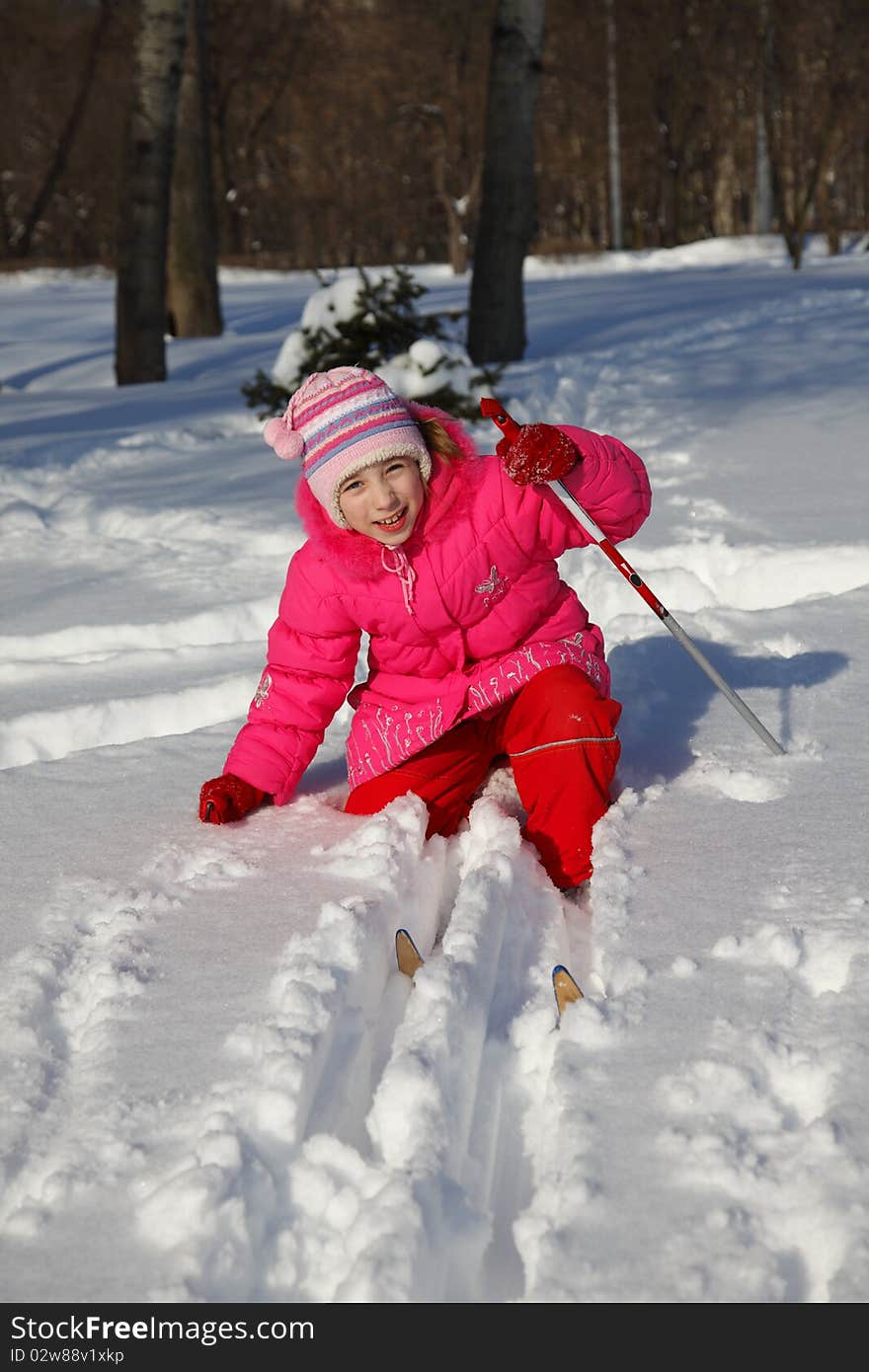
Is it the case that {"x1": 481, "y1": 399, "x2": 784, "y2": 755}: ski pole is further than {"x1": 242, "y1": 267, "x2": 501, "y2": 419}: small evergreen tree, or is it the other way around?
{"x1": 242, "y1": 267, "x2": 501, "y2": 419}: small evergreen tree

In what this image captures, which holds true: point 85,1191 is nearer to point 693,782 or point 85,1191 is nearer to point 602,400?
point 693,782

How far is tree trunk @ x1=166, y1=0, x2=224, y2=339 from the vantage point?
1147 cm

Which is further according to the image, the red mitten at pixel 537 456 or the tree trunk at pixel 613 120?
the tree trunk at pixel 613 120

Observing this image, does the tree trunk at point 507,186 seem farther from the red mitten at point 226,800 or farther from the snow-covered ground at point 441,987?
the red mitten at point 226,800

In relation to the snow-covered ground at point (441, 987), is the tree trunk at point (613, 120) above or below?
above

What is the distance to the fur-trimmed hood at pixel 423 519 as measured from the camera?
109 inches

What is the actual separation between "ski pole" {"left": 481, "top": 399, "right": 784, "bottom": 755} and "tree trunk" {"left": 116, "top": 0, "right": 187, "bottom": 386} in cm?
680

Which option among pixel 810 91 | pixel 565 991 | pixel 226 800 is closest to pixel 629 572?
pixel 226 800

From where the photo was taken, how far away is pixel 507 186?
8.59 m

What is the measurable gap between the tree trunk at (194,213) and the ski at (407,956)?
10.5m

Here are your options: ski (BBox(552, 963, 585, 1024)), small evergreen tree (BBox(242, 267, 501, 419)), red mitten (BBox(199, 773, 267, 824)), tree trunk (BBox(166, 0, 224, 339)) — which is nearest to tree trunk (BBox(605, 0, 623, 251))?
tree trunk (BBox(166, 0, 224, 339))

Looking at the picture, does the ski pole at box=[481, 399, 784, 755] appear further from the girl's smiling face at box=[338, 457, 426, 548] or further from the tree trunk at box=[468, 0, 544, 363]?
the tree trunk at box=[468, 0, 544, 363]

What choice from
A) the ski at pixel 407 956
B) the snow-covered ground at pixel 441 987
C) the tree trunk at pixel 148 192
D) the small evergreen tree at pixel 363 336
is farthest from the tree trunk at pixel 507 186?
the ski at pixel 407 956

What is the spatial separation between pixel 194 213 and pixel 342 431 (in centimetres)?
995
